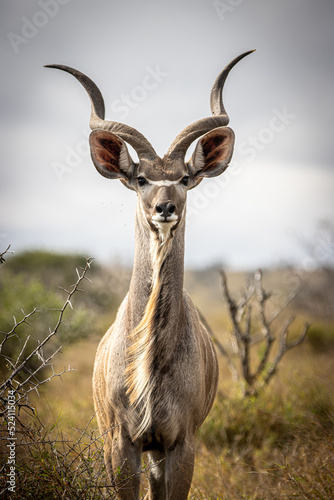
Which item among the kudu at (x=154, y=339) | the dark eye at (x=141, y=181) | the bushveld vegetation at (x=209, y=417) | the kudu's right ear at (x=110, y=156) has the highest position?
the kudu's right ear at (x=110, y=156)

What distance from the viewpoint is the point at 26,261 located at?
74.1 ft

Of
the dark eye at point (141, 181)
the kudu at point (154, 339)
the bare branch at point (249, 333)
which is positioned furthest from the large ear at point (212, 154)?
the bare branch at point (249, 333)

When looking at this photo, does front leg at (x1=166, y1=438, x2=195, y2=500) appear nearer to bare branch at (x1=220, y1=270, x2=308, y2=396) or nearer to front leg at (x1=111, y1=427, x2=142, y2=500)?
front leg at (x1=111, y1=427, x2=142, y2=500)

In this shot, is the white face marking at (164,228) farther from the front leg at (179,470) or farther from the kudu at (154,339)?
the front leg at (179,470)

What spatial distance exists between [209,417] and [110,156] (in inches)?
182

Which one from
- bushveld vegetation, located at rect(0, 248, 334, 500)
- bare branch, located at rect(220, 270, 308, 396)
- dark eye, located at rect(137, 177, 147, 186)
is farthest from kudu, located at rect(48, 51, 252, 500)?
bare branch, located at rect(220, 270, 308, 396)

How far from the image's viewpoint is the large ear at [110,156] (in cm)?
392

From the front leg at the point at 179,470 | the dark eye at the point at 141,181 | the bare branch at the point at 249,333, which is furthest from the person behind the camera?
the bare branch at the point at 249,333

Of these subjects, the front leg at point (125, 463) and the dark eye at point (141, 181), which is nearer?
the front leg at point (125, 463)

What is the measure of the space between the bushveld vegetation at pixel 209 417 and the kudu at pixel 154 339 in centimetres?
25

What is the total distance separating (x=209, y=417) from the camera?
23.5 feet

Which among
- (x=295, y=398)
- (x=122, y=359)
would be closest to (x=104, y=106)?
(x=122, y=359)

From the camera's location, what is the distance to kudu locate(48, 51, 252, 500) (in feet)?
11.6

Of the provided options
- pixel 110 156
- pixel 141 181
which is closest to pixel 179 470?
pixel 141 181
